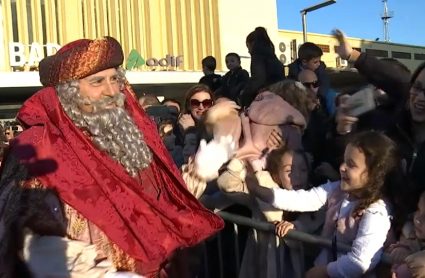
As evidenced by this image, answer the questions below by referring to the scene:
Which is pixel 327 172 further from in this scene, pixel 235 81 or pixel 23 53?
pixel 23 53

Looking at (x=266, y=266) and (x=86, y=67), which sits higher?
(x=86, y=67)

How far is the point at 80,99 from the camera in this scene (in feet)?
8.23

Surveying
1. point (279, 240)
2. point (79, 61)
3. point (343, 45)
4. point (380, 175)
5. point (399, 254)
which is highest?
point (343, 45)

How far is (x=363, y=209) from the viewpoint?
2613 mm

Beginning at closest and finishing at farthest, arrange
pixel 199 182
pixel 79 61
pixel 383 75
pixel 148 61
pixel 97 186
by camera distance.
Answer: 1. pixel 97 186
2. pixel 79 61
3. pixel 199 182
4. pixel 383 75
5. pixel 148 61

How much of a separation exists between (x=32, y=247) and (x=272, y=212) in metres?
1.49

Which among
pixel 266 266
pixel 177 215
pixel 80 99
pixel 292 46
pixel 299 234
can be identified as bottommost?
pixel 266 266

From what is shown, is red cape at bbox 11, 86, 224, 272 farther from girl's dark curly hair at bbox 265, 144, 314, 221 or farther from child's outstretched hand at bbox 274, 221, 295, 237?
girl's dark curly hair at bbox 265, 144, 314, 221

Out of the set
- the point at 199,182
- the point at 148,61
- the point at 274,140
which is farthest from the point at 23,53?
the point at 199,182

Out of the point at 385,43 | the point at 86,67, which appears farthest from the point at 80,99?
the point at 385,43

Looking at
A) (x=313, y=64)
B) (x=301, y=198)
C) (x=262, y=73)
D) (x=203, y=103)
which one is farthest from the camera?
(x=262, y=73)

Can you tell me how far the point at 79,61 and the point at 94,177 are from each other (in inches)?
21.3

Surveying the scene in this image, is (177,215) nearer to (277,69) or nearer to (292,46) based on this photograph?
(277,69)

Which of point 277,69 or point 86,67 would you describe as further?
point 277,69
